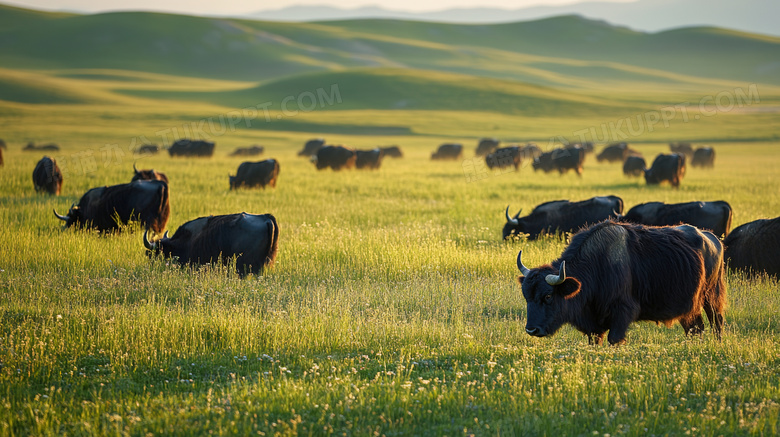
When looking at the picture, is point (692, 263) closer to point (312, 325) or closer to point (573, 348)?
point (573, 348)

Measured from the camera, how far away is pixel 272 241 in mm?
10906

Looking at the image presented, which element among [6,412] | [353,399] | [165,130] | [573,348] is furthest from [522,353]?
[165,130]

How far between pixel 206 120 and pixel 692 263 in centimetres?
7065

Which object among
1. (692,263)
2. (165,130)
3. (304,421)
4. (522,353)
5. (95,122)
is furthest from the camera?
(95,122)

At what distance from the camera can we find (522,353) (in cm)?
710

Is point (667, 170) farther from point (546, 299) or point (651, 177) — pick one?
point (546, 299)

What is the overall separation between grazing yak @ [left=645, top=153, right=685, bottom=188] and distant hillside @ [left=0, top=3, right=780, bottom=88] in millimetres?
129166

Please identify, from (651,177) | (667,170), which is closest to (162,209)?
(651,177)

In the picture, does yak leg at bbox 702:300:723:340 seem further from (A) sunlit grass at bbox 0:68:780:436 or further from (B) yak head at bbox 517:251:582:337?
(B) yak head at bbox 517:251:582:337

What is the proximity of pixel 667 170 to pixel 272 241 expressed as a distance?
63.9ft


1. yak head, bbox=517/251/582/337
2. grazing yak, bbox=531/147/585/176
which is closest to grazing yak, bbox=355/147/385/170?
grazing yak, bbox=531/147/585/176

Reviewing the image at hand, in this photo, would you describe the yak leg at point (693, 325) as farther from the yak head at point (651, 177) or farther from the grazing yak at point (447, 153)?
Result: the grazing yak at point (447, 153)

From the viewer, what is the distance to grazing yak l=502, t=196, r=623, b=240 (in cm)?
1432

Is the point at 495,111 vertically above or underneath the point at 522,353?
above
